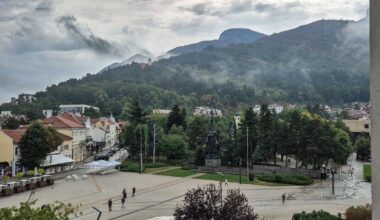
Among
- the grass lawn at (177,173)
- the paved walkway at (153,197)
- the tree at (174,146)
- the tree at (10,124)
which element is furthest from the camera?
the tree at (10,124)

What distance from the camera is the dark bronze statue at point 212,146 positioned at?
54031 millimetres

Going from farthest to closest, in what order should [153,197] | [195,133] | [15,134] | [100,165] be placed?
[195,133]
[100,165]
[15,134]
[153,197]

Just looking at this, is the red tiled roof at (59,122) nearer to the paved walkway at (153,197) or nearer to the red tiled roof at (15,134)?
the red tiled roof at (15,134)

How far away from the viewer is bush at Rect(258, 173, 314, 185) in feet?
143

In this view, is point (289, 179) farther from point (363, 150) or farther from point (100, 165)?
point (363, 150)

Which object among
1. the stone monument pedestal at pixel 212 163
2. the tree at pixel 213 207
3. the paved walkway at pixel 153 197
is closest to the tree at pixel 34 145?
the paved walkway at pixel 153 197

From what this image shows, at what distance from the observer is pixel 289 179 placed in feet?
144

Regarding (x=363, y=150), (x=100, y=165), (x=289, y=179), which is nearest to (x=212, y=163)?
(x=289, y=179)

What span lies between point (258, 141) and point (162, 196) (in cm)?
2310

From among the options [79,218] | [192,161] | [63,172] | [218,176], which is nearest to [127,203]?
[79,218]

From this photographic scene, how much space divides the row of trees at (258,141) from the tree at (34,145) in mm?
11927

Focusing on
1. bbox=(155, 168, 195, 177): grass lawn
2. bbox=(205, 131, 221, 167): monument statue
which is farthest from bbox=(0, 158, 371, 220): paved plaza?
bbox=(205, 131, 221, 167): monument statue

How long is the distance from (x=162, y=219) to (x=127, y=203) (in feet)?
28.8

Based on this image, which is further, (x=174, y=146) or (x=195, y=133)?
(x=195, y=133)
